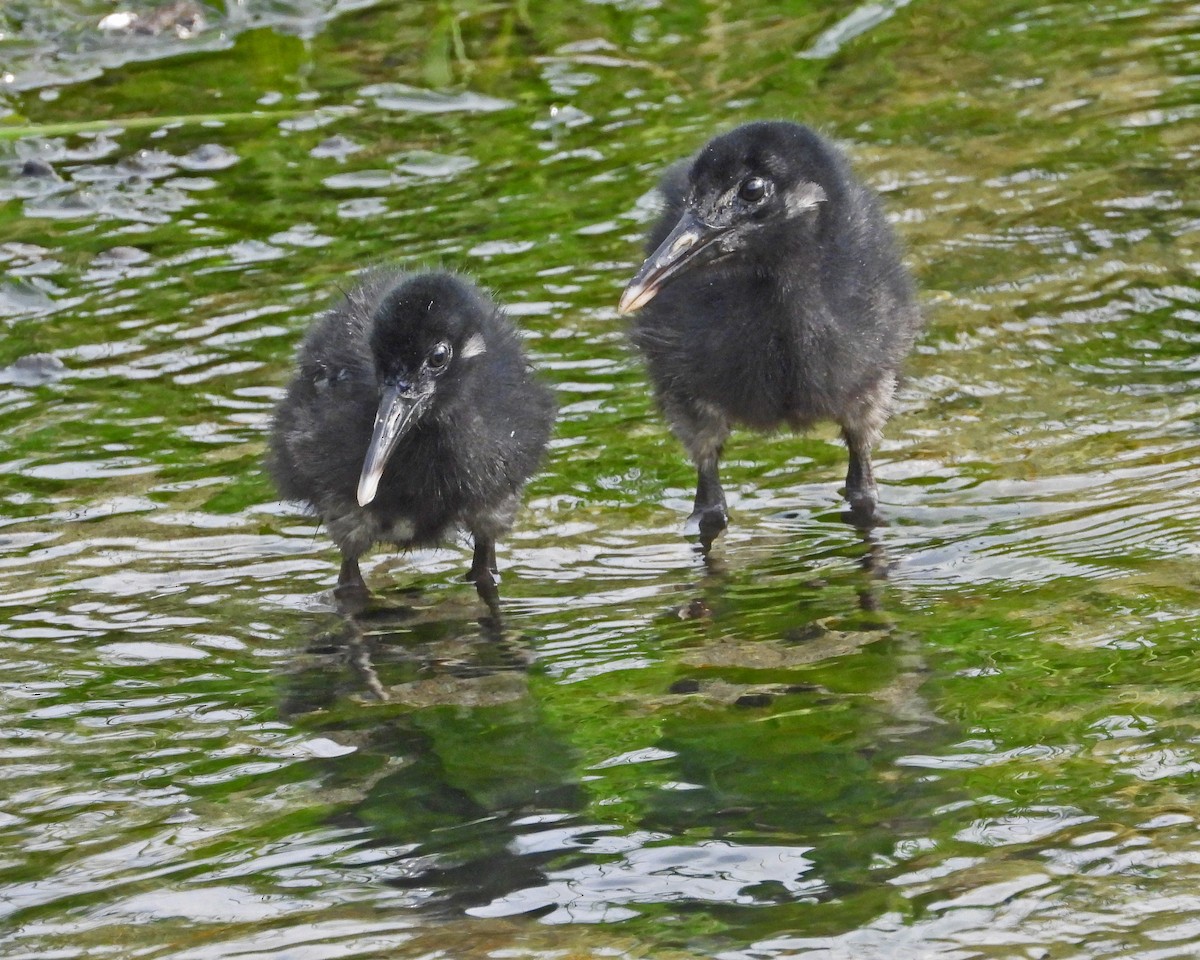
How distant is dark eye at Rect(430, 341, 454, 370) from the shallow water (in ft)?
2.73

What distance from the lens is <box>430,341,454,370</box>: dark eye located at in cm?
598

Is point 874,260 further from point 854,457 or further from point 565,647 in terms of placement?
point 565,647

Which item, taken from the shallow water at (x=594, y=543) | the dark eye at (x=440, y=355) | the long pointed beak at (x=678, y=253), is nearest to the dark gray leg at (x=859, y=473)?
the shallow water at (x=594, y=543)

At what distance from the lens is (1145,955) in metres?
3.73

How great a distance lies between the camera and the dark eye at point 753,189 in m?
6.38

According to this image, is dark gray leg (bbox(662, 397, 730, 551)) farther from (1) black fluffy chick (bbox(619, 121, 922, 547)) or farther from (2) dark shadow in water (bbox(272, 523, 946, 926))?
(2) dark shadow in water (bbox(272, 523, 946, 926))

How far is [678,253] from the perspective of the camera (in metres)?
6.40

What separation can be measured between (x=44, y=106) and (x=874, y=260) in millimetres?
5526

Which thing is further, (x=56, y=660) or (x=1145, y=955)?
(x=56, y=660)

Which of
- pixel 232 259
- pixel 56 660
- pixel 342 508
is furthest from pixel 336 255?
pixel 56 660

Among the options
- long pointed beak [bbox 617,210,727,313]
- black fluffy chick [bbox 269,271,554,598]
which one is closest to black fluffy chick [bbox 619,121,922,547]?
long pointed beak [bbox 617,210,727,313]

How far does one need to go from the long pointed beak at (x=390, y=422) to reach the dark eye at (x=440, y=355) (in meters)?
0.09

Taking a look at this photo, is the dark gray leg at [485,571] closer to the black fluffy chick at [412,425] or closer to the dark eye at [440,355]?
the black fluffy chick at [412,425]

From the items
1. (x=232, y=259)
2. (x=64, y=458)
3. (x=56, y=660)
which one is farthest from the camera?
(x=232, y=259)
